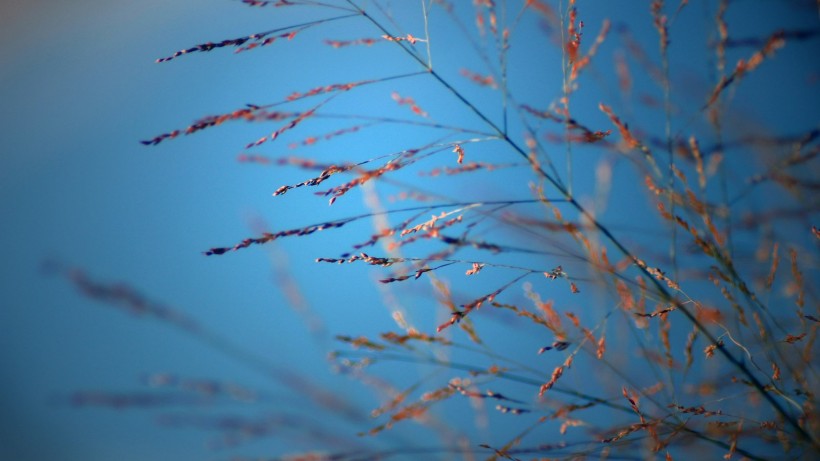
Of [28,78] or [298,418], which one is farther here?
[28,78]

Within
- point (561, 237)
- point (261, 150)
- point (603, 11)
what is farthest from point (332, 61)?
point (561, 237)

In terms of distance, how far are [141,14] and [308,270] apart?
0.68 m

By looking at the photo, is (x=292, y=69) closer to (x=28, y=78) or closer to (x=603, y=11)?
(x=28, y=78)

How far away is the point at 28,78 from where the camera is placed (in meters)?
1.06

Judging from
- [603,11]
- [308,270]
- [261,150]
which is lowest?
[308,270]

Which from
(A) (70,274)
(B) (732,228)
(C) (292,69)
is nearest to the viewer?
(A) (70,274)

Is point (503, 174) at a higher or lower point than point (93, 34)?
lower

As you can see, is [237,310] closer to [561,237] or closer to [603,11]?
[561,237]

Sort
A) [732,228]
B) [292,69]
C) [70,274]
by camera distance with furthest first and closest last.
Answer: [292,69]
[732,228]
[70,274]

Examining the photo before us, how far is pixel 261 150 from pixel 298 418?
2.81ft

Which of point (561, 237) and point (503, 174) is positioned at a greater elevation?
point (561, 237)

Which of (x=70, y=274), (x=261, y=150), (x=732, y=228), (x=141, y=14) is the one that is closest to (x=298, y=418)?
(x=70, y=274)

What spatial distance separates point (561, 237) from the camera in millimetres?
431

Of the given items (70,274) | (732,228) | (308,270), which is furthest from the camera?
(308,270)
